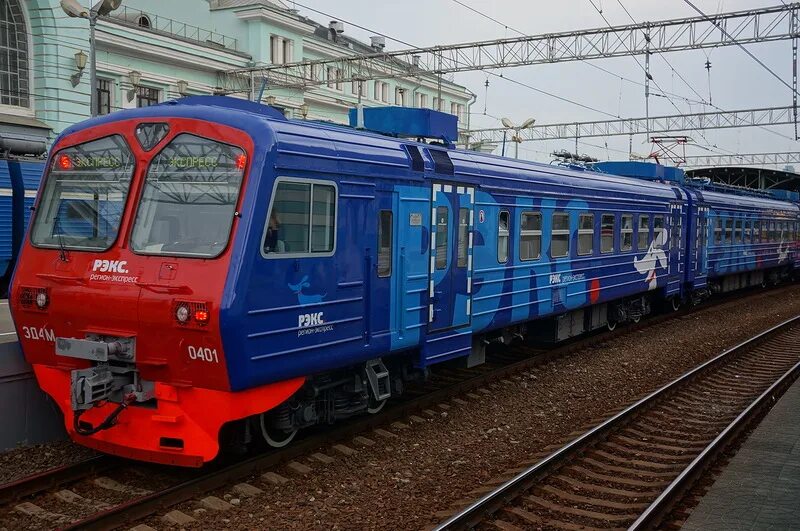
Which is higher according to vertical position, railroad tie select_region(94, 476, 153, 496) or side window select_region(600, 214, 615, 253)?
side window select_region(600, 214, 615, 253)

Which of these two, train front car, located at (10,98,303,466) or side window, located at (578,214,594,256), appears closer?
train front car, located at (10,98,303,466)

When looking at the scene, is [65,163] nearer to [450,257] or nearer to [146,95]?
[450,257]

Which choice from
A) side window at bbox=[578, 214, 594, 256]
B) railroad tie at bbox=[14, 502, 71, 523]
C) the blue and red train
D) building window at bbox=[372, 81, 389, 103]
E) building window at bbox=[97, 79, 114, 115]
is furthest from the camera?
building window at bbox=[372, 81, 389, 103]

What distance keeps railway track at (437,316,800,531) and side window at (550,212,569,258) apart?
272 cm

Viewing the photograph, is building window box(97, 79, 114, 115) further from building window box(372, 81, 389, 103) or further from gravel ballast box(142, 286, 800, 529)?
building window box(372, 81, 389, 103)

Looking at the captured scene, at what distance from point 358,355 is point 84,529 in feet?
10.0

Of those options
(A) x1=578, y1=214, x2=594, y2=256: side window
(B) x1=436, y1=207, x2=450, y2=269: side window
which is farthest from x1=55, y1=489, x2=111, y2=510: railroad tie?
(A) x1=578, y1=214, x2=594, y2=256: side window

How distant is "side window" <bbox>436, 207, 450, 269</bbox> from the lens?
9469 millimetres

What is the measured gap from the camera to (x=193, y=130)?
7012 millimetres

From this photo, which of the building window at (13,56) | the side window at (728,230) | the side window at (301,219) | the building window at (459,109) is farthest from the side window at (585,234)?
the building window at (459,109)

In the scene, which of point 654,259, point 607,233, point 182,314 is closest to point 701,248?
point 654,259

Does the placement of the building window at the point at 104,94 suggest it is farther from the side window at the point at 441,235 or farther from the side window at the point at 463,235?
the side window at the point at 441,235

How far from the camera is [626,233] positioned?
15719 millimetres

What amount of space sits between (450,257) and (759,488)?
4.23 meters
